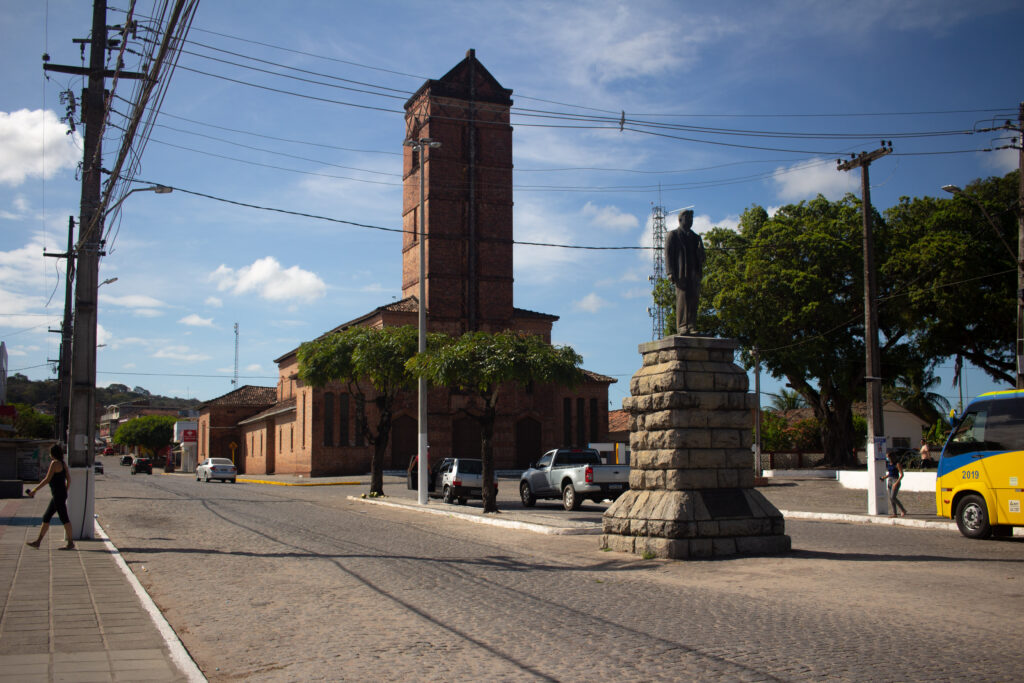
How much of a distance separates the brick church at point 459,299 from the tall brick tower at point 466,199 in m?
0.06

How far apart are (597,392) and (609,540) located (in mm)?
45078

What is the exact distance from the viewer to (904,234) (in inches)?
1602

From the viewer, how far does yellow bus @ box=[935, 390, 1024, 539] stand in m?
14.5

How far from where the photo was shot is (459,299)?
54625 mm

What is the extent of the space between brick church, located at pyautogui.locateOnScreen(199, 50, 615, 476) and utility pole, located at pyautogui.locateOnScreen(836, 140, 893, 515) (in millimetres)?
32894

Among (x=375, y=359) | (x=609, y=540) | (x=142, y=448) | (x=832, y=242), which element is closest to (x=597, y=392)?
(x=832, y=242)

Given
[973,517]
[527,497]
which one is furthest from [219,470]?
[973,517]

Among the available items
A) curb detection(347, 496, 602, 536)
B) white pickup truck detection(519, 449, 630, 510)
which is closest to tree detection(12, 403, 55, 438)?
white pickup truck detection(519, 449, 630, 510)

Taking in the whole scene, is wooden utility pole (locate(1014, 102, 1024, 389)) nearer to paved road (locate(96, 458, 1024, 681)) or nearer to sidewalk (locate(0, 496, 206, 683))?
paved road (locate(96, 458, 1024, 681))

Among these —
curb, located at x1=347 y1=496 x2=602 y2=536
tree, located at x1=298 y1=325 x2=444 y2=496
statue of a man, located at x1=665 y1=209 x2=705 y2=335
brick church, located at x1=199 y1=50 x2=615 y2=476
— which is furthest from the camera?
brick church, located at x1=199 y1=50 x2=615 y2=476

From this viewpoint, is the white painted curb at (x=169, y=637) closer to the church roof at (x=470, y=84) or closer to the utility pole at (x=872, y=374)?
the utility pole at (x=872, y=374)

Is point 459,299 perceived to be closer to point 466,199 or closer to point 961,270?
point 466,199

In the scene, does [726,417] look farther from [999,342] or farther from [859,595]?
[999,342]

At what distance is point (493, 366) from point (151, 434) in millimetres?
91723
